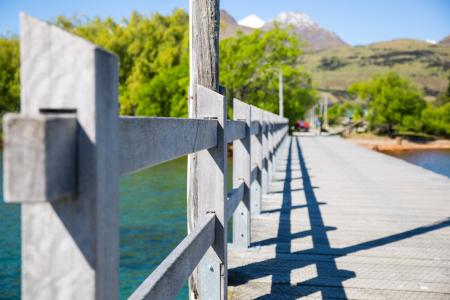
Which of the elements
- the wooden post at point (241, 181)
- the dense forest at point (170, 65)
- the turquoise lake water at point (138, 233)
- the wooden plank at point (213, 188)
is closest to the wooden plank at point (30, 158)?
the wooden plank at point (213, 188)

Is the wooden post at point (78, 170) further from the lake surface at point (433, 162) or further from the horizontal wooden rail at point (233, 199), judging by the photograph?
the lake surface at point (433, 162)

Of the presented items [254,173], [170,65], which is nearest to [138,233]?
[254,173]

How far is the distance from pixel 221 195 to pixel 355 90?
215 ft

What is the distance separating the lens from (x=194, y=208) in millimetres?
3352

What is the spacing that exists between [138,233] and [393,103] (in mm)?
55886

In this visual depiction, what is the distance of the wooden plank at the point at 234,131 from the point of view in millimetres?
2905

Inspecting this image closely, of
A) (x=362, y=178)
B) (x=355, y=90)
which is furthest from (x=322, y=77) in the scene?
(x=362, y=178)

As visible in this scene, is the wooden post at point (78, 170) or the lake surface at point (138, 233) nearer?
the wooden post at point (78, 170)

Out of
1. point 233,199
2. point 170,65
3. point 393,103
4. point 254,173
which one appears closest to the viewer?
point 233,199

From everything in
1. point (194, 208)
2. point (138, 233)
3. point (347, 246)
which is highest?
point (194, 208)

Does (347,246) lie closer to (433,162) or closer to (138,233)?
(138,233)

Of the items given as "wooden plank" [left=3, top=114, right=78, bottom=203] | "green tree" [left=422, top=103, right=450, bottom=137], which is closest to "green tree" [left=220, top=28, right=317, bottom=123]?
"wooden plank" [left=3, top=114, right=78, bottom=203]

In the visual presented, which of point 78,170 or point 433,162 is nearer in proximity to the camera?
point 78,170

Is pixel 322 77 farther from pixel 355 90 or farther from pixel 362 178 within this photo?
pixel 362 178
